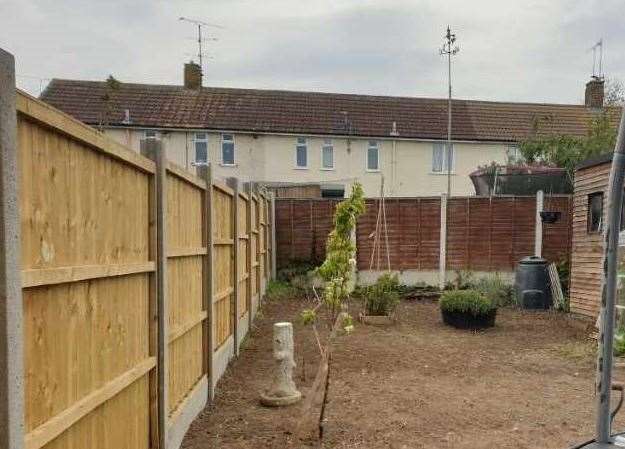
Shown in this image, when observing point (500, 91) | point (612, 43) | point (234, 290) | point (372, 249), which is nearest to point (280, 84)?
point (500, 91)

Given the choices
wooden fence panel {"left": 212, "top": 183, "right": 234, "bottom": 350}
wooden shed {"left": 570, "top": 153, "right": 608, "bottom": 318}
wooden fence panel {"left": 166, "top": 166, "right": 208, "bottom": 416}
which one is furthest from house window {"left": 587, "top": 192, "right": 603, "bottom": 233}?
wooden fence panel {"left": 166, "top": 166, "right": 208, "bottom": 416}

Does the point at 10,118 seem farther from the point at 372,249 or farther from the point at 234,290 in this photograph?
the point at 372,249

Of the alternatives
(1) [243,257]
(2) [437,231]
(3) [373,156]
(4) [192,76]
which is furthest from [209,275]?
(4) [192,76]

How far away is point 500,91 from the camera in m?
26.2

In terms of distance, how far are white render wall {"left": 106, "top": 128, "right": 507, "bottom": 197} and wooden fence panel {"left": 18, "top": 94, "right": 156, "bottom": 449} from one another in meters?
18.7

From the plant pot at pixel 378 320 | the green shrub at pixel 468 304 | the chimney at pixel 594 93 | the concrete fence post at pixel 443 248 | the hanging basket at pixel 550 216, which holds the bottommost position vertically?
the plant pot at pixel 378 320

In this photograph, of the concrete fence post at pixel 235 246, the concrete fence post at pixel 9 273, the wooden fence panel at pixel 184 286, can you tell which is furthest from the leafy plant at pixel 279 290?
the concrete fence post at pixel 9 273

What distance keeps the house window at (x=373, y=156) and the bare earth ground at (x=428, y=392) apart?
1439cm

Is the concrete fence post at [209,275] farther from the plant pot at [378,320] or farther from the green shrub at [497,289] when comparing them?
the green shrub at [497,289]

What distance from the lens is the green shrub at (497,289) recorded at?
1192 centimetres

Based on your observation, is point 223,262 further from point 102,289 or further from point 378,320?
point 378,320

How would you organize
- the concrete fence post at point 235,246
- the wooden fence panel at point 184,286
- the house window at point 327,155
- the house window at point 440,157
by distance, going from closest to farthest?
the wooden fence panel at point 184,286 < the concrete fence post at point 235,246 < the house window at point 327,155 < the house window at point 440,157

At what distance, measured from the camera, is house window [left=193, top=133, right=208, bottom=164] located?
2195cm

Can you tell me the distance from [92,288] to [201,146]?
2025 cm
